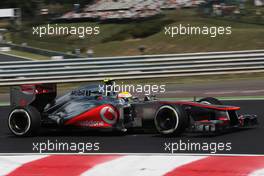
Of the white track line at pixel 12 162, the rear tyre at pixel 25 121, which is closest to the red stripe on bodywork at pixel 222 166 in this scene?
the white track line at pixel 12 162

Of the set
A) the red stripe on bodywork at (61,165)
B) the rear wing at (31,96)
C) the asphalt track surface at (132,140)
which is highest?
the rear wing at (31,96)

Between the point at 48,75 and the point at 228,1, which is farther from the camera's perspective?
the point at 228,1

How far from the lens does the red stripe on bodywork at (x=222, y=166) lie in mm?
4883

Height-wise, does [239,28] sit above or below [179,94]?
above

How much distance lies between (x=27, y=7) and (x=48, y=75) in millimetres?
5135

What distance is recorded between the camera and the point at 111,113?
7.62 metres

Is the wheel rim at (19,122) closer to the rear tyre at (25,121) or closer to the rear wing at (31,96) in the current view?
the rear tyre at (25,121)

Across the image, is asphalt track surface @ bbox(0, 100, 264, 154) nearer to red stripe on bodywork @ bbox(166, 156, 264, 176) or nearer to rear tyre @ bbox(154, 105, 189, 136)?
rear tyre @ bbox(154, 105, 189, 136)

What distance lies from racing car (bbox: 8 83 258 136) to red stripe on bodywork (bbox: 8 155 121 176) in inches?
71.0

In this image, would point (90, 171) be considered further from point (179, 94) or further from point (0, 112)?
point (179, 94)

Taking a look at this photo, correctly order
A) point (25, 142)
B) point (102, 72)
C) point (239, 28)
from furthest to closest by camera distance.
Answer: point (239, 28) < point (102, 72) < point (25, 142)

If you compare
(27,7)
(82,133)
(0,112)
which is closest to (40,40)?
(27,7)

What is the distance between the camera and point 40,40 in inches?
701

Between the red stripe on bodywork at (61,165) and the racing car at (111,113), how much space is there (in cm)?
180
